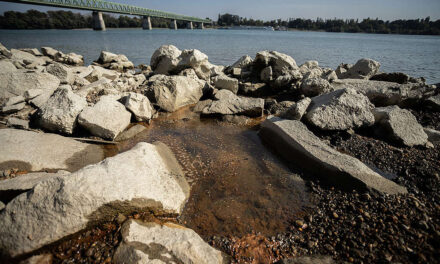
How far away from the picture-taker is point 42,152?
4039 mm

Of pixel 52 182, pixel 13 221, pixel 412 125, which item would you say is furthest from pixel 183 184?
pixel 412 125

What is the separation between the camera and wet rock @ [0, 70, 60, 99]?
5.96 m

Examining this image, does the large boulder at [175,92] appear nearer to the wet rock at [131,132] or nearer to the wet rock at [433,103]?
the wet rock at [131,132]

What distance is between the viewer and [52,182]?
256cm

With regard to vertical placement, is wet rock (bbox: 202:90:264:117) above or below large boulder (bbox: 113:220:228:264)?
above

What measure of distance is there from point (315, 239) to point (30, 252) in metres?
3.36

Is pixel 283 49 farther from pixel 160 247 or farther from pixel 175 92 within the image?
pixel 160 247

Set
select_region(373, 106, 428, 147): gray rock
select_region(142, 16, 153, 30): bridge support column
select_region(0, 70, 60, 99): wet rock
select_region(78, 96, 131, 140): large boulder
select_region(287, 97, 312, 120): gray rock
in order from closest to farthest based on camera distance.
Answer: select_region(373, 106, 428, 147): gray rock
select_region(78, 96, 131, 140): large boulder
select_region(287, 97, 312, 120): gray rock
select_region(0, 70, 60, 99): wet rock
select_region(142, 16, 153, 30): bridge support column

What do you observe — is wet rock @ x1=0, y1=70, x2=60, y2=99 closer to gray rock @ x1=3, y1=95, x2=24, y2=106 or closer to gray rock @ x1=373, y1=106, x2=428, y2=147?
gray rock @ x1=3, y1=95, x2=24, y2=106

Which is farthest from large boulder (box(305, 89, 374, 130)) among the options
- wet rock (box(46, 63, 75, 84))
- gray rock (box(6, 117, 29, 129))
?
wet rock (box(46, 63, 75, 84))

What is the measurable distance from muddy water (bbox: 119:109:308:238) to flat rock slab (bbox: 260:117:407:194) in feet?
1.16

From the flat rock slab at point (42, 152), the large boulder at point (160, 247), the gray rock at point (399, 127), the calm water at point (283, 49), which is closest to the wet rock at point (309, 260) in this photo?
the large boulder at point (160, 247)

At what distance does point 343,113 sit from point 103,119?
5.89 metres

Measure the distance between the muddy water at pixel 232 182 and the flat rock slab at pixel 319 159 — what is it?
1.16ft
